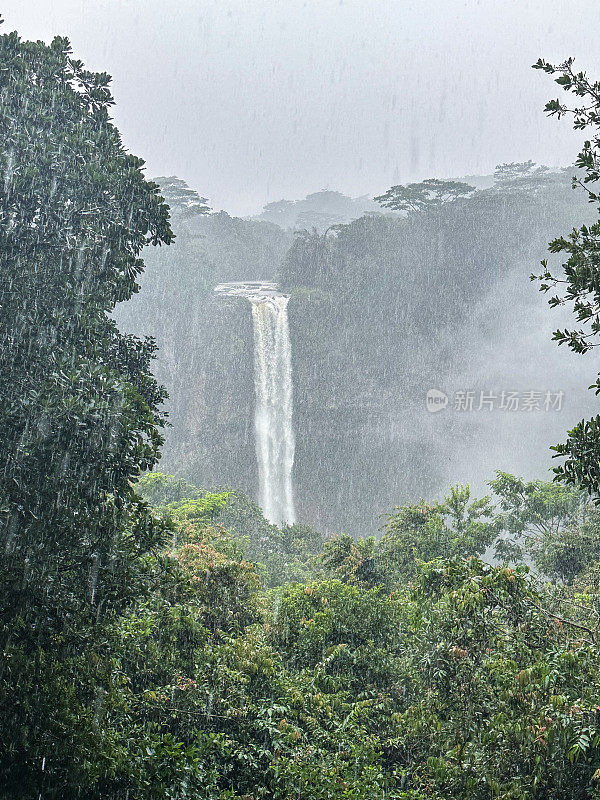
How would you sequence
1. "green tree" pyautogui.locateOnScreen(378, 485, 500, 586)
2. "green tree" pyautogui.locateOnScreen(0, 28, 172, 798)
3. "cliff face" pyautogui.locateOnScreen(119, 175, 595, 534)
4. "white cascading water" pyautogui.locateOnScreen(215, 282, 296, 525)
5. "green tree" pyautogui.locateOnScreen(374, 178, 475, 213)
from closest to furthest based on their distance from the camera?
"green tree" pyautogui.locateOnScreen(0, 28, 172, 798)
"green tree" pyautogui.locateOnScreen(378, 485, 500, 586)
"white cascading water" pyautogui.locateOnScreen(215, 282, 296, 525)
"cliff face" pyautogui.locateOnScreen(119, 175, 595, 534)
"green tree" pyautogui.locateOnScreen(374, 178, 475, 213)

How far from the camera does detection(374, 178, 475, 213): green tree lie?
39031 millimetres

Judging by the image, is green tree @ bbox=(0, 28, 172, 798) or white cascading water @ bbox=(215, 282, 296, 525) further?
white cascading water @ bbox=(215, 282, 296, 525)

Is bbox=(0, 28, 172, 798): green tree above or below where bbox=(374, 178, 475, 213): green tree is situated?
below

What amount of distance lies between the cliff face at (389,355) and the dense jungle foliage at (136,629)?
25818 mm

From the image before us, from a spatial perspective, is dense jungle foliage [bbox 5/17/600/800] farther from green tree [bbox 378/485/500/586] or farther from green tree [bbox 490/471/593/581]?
green tree [bbox 490/471/593/581]

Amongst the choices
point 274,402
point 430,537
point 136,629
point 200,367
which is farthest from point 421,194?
point 136,629

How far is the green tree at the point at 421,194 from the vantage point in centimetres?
3903

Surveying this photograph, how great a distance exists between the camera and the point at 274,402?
3353 centimetres

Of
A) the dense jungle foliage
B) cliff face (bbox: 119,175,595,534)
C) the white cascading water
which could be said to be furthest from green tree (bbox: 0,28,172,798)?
cliff face (bbox: 119,175,595,534)

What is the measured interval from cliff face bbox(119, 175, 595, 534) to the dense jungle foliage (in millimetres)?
25818

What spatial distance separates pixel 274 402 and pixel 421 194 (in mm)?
→ 17541

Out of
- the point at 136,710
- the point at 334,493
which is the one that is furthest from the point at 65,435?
the point at 334,493

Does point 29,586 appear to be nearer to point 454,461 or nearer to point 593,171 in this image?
point 593,171

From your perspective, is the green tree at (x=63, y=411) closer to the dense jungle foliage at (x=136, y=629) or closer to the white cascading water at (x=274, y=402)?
the dense jungle foliage at (x=136, y=629)
